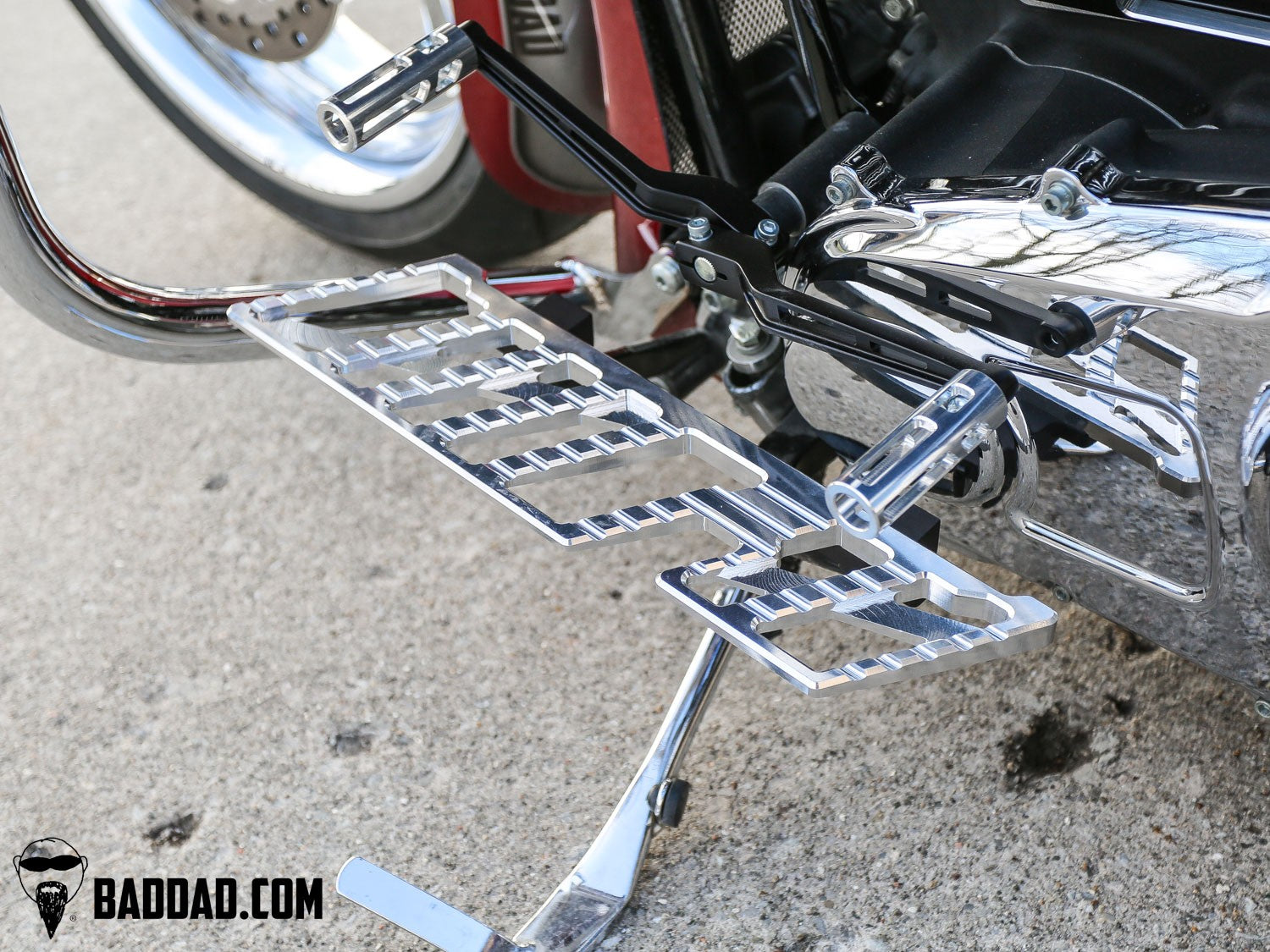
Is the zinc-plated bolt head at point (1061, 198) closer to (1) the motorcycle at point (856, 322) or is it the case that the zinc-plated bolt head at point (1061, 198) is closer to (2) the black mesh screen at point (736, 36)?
(1) the motorcycle at point (856, 322)

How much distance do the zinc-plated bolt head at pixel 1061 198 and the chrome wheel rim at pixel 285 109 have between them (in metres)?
0.83

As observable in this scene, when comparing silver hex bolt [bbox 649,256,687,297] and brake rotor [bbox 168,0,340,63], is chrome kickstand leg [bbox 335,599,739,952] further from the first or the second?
brake rotor [bbox 168,0,340,63]

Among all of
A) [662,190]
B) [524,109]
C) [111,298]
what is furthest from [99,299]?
[662,190]

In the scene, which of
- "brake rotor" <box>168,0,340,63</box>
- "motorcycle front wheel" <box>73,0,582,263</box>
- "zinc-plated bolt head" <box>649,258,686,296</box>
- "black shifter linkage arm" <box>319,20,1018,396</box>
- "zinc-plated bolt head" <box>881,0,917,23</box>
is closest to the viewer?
"black shifter linkage arm" <box>319,20,1018,396</box>

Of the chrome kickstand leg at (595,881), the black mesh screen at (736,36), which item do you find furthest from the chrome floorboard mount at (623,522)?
the black mesh screen at (736,36)

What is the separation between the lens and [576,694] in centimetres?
122

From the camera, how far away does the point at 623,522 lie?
889 mm

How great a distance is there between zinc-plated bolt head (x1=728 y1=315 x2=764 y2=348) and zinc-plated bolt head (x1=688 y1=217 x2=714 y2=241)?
0.42 feet

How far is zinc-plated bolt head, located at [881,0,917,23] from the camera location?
1.00m

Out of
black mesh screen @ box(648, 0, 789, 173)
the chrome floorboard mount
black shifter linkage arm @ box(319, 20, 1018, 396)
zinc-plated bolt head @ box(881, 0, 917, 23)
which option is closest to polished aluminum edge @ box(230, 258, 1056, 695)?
the chrome floorboard mount

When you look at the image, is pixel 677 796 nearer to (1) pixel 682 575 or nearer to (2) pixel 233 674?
(1) pixel 682 575

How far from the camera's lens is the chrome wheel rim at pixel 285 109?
151cm

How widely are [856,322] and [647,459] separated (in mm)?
204

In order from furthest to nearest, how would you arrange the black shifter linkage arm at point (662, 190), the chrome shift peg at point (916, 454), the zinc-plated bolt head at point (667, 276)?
1. the zinc-plated bolt head at point (667, 276)
2. the black shifter linkage arm at point (662, 190)
3. the chrome shift peg at point (916, 454)
